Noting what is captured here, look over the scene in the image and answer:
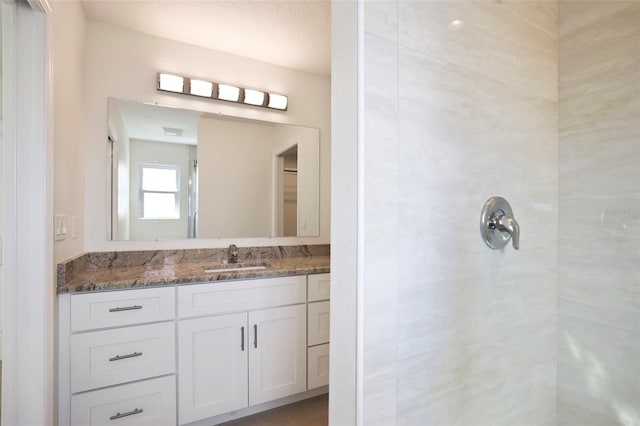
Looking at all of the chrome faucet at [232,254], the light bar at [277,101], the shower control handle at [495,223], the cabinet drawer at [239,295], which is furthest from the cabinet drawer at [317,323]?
the light bar at [277,101]

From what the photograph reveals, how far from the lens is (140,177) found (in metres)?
2.20

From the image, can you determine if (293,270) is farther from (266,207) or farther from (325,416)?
(325,416)

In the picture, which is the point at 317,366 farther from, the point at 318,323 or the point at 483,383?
the point at 483,383

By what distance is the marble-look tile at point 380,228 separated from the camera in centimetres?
Result: 70

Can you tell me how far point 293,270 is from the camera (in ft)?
6.73

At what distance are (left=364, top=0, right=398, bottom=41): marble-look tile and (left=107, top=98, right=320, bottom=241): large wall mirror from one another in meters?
1.94

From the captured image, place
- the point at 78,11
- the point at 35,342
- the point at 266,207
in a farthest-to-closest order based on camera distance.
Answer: the point at 266,207, the point at 78,11, the point at 35,342

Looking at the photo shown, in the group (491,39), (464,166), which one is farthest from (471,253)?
(491,39)

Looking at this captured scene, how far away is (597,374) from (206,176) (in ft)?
7.60

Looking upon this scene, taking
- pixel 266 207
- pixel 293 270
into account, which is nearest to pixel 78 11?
pixel 266 207

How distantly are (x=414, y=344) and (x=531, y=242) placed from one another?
1.86ft

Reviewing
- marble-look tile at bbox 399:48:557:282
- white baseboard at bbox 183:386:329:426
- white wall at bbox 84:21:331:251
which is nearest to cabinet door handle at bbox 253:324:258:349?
white baseboard at bbox 183:386:329:426

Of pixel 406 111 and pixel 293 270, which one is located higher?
pixel 406 111

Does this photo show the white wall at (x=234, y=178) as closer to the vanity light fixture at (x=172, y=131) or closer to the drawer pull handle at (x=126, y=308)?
the vanity light fixture at (x=172, y=131)
